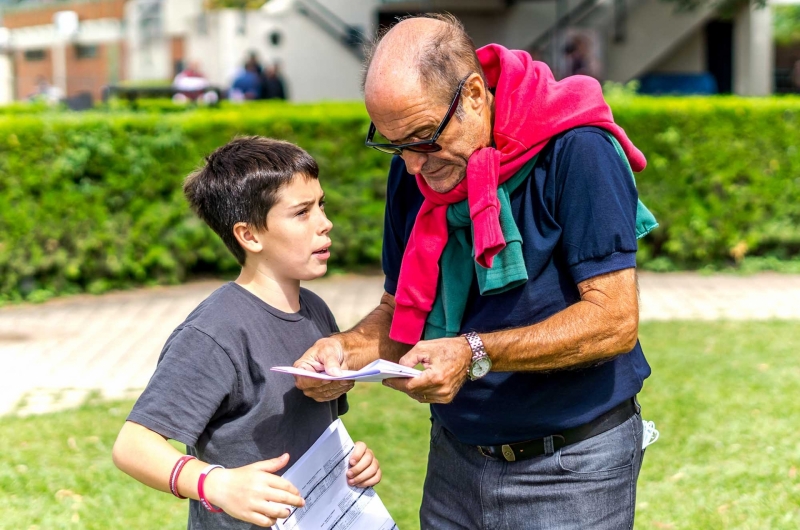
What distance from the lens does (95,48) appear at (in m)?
43.1

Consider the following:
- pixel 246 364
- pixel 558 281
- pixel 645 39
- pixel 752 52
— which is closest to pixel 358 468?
pixel 246 364

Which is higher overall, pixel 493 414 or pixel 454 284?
pixel 454 284

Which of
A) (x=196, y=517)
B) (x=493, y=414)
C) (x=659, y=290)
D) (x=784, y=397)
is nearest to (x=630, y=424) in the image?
(x=493, y=414)

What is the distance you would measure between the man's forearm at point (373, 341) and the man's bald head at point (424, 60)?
0.67 metres

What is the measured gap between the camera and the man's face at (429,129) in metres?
2.17

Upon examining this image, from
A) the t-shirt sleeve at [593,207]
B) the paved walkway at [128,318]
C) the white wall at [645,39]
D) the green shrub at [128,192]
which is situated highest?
the white wall at [645,39]

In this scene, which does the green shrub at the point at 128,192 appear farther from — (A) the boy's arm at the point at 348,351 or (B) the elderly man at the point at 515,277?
(B) the elderly man at the point at 515,277

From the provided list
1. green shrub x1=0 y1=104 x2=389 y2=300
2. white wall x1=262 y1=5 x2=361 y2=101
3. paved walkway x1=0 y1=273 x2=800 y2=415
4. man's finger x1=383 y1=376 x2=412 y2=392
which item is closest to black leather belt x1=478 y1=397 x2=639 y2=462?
man's finger x1=383 y1=376 x2=412 y2=392

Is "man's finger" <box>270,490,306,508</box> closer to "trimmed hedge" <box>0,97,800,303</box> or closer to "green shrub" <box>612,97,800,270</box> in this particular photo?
"trimmed hedge" <box>0,97,800,303</box>

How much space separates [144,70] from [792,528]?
115 ft

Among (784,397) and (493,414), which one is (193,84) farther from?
(493,414)

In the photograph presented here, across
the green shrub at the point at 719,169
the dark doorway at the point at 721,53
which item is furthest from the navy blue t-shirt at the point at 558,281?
the dark doorway at the point at 721,53

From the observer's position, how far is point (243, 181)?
2541 millimetres

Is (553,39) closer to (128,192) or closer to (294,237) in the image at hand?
(128,192)
